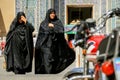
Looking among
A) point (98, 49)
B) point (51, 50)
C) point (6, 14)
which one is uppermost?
point (98, 49)

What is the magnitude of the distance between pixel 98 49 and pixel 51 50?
224 inches

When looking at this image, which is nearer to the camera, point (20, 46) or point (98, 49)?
point (98, 49)

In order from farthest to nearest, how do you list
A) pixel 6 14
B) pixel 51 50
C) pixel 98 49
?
1. pixel 6 14
2. pixel 51 50
3. pixel 98 49

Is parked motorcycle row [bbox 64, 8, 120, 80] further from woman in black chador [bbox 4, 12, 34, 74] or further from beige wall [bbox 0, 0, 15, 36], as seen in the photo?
beige wall [bbox 0, 0, 15, 36]

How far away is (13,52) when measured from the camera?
9750mm

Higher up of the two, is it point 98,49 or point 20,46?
point 98,49

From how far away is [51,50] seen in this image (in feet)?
31.5

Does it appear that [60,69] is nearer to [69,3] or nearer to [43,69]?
[43,69]

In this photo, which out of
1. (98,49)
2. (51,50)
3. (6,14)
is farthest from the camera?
(6,14)

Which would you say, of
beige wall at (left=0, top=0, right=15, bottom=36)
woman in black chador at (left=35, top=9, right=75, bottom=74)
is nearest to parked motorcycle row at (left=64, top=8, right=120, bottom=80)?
woman in black chador at (left=35, top=9, right=75, bottom=74)

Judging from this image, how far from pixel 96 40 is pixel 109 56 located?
4.94 feet

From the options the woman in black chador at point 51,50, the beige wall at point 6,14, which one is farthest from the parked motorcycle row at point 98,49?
the beige wall at point 6,14

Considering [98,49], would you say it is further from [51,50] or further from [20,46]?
[20,46]

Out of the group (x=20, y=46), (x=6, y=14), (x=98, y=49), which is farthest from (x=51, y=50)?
(x=6, y=14)
